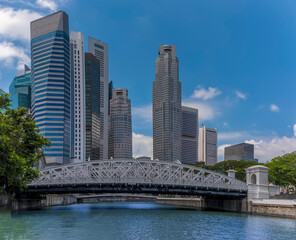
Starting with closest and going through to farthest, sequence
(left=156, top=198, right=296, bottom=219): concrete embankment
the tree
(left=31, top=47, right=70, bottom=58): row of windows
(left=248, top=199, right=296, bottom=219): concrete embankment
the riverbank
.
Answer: the tree, (left=248, top=199, right=296, bottom=219): concrete embankment, (left=156, top=198, right=296, bottom=219): concrete embankment, the riverbank, (left=31, top=47, right=70, bottom=58): row of windows

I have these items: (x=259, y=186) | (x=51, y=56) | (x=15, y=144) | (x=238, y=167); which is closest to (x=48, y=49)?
(x=51, y=56)

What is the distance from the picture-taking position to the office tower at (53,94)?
188375mm

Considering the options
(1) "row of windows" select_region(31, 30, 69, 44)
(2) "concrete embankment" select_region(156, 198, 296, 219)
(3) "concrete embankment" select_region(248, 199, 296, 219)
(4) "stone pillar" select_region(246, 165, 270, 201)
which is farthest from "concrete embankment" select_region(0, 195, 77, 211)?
(1) "row of windows" select_region(31, 30, 69, 44)

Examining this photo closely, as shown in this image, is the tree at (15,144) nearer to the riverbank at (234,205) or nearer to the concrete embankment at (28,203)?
the concrete embankment at (28,203)

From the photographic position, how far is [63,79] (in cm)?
19075

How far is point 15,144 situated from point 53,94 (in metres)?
146

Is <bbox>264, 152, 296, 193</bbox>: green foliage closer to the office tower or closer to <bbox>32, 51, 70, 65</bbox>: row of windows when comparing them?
the office tower

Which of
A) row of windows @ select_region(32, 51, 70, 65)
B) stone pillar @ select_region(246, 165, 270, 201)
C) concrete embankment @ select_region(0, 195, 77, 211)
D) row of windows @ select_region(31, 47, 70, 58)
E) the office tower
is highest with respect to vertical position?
row of windows @ select_region(31, 47, 70, 58)

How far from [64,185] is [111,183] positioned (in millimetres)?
11469

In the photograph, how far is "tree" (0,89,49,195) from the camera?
43819 millimetres

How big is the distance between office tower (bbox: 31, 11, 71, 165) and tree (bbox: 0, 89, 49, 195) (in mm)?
138382

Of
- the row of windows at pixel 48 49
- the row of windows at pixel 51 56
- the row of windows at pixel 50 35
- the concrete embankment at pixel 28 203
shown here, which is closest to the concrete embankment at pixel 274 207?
the concrete embankment at pixel 28 203

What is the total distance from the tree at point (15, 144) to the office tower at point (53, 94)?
5448 inches

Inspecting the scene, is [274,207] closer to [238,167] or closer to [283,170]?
[283,170]
